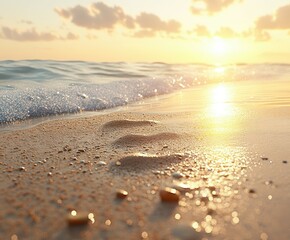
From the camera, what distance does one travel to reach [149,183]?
1.79 metres

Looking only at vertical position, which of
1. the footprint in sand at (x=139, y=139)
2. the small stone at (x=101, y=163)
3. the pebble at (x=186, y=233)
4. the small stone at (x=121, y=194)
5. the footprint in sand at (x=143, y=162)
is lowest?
the footprint in sand at (x=139, y=139)

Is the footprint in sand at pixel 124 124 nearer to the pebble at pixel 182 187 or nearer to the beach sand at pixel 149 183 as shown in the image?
the beach sand at pixel 149 183

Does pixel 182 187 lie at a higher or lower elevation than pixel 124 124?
higher

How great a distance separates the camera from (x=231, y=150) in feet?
7.88

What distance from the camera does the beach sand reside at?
1.34 metres

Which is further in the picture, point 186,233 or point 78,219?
point 78,219

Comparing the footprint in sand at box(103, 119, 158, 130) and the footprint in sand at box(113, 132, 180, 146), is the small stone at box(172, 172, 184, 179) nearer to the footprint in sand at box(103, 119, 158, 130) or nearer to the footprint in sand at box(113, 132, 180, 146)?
the footprint in sand at box(113, 132, 180, 146)

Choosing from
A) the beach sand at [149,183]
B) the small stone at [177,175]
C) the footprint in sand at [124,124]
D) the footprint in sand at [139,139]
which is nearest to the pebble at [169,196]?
the beach sand at [149,183]

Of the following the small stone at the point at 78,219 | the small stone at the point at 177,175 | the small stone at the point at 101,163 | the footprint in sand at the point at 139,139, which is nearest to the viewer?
the small stone at the point at 78,219

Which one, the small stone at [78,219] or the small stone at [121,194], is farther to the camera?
the small stone at [121,194]

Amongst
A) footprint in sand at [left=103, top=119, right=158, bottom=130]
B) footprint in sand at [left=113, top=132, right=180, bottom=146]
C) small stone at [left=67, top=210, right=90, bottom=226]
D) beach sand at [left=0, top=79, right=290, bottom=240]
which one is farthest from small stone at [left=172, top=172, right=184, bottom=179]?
footprint in sand at [left=103, top=119, right=158, bottom=130]

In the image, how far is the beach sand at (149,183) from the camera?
1341 millimetres

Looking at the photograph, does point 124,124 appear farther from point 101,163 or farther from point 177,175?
point 177,175

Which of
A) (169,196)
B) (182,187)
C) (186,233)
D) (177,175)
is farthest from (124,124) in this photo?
(186,233)
